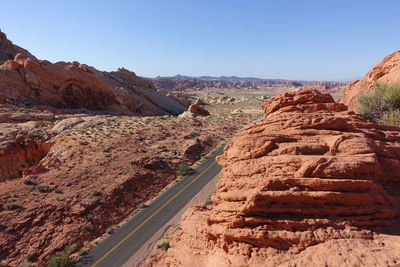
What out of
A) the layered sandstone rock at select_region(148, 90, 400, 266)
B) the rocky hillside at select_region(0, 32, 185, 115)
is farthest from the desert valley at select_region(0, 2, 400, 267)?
the rocky hillside at select_region(0, 32, 185, 115)

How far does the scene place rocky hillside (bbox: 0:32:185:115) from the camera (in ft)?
146

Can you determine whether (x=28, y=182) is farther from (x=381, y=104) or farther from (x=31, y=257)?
(x=381, y=104)

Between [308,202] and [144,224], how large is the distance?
44.5 ft

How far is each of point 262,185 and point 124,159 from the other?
2094 cm

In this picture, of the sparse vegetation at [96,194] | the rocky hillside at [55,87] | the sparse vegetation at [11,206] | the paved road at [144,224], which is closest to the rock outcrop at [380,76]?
the paved road at [144,224]

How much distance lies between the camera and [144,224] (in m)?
19.4

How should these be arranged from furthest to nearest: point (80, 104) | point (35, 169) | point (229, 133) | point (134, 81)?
1. point (134, 81)
2. point (80, 104)
3. point (229, 133)
4. point (35, 169)

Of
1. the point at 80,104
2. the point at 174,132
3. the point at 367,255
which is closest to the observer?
the point at 367,255

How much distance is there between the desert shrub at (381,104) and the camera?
1641 centimetres

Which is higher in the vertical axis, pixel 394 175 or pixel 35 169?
pixel 394 175

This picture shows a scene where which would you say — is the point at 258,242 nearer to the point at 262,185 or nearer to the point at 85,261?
the point at 262,185

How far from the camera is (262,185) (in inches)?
349

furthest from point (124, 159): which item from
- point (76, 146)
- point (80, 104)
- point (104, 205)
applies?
point (80, 104)

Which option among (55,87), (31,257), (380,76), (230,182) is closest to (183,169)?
(31,257)
